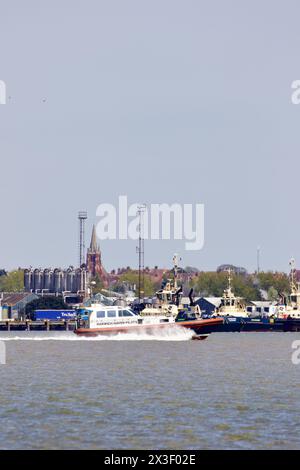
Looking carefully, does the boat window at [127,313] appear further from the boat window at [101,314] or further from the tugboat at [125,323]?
the boat window at [101,314]

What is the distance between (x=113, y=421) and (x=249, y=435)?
7.14 m

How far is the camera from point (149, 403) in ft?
210

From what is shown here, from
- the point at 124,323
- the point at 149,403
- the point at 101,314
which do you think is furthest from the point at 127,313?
the point at 149,403

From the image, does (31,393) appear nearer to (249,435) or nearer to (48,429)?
(48,429)

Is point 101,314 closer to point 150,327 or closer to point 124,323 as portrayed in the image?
point 124,323

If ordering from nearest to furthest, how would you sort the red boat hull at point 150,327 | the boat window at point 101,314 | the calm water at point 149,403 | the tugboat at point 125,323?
1. the calm water at point 149,403
2. the red boat hull at point 150,327
3. the tugboat at point 125,323
4. the boat window at point 101,314

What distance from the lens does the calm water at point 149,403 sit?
50.4 meters

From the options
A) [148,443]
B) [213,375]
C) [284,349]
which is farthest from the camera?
[284,349]

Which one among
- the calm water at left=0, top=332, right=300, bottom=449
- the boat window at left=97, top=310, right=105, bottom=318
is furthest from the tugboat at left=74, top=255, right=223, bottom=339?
the calm water at left=0, top=332, right=300, bottom=449

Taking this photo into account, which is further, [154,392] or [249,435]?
[154,392]

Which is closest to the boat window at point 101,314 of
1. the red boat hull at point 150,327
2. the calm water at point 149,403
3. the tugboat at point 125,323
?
the tugboat at point 125,323
